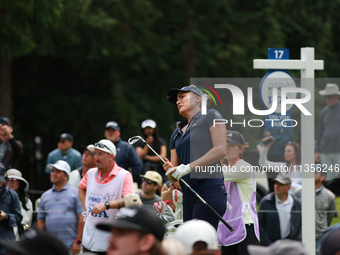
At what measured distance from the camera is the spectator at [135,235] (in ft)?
14.0

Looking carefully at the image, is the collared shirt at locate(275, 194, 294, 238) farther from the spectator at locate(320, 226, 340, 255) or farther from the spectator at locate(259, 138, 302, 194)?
the spectator at locate(320, 226, 340, 255)

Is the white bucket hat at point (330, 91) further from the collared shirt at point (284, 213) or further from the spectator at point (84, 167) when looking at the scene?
the spectator at point (84, 167)

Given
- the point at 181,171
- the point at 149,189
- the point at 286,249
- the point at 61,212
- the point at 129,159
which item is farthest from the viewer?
the point at 129,159

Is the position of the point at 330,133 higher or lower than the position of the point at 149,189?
higher

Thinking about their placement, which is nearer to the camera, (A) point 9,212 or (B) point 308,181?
(A) point 9,212

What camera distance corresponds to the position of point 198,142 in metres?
7.33

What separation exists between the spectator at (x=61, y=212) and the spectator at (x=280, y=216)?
2.69 metres

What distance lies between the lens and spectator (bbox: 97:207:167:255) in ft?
14.0

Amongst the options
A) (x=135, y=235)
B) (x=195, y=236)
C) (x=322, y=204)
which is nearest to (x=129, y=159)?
(x=322, y=204)

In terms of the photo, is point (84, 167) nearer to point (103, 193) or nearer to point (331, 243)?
point (103, 193)

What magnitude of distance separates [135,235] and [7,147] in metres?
8.69

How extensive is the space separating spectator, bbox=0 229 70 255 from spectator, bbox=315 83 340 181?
7994 millimetres

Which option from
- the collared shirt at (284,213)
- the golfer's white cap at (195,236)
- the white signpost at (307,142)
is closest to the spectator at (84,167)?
the collared shirt at (284,213)

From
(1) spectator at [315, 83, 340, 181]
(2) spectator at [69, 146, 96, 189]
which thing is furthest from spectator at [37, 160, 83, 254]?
(1) spectator at [315, 83, 340, 181]
